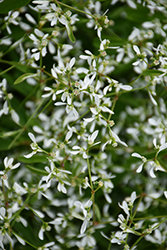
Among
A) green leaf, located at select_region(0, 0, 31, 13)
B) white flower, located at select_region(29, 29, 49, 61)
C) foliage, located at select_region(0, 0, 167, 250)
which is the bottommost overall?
foliage, located at select_region(0, 0, 167, 250)

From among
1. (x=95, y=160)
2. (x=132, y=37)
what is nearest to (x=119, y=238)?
(x=95, y=160)

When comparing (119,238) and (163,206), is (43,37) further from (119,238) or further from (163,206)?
(163,206)

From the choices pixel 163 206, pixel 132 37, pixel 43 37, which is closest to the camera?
pixel 43 37

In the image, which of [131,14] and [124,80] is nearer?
[131,14]

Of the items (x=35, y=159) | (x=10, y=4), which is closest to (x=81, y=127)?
(x=35, y=159)

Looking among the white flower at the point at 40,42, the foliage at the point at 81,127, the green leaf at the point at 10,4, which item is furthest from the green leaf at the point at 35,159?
the green leaf at the point at 10,4

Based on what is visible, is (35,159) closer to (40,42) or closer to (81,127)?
(81,127)

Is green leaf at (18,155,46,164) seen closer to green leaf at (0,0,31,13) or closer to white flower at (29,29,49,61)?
white flower at (29,29,49,61)

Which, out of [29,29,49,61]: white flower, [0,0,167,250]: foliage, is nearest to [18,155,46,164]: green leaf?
[0,0,167,250]: foliage
